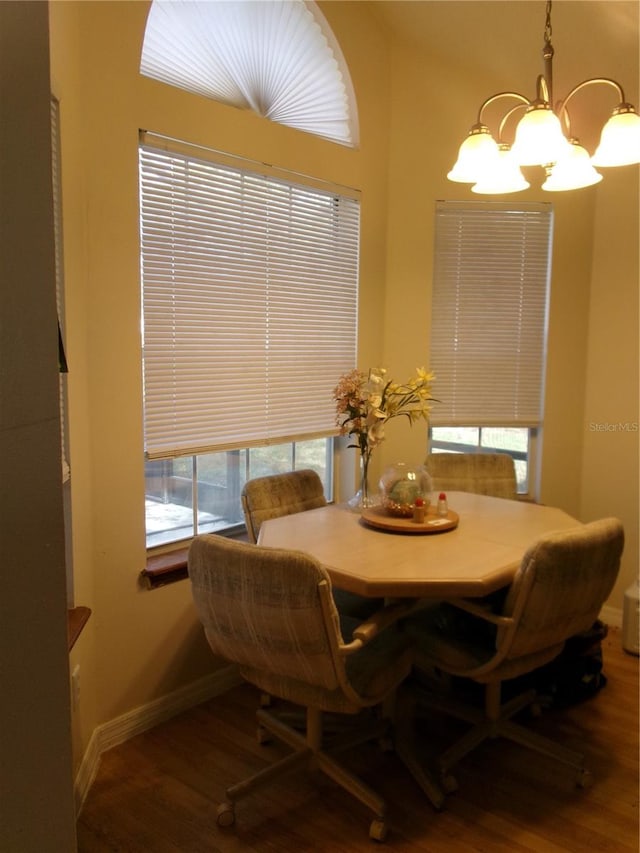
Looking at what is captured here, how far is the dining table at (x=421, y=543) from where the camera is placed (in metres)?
1.84

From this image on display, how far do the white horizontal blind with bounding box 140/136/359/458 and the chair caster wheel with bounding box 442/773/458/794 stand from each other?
1502mm

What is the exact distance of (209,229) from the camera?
257cm

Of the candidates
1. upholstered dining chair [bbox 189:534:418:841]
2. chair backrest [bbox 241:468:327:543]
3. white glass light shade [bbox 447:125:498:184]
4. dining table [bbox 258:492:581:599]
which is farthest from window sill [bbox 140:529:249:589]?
white glass light shade [bbox 447:125:498:184]

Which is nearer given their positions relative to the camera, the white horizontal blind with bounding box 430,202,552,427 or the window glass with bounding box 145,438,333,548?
the window glass with bounding box 145,438,333,548

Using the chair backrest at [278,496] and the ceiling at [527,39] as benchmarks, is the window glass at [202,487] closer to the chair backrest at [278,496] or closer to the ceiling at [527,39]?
the chair backrest at [278,496]

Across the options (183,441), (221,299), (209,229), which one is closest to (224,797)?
(183,441)

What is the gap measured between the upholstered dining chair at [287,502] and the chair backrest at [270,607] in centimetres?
64

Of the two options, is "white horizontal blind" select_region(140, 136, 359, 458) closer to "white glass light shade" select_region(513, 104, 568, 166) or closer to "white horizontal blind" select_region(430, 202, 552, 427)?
"white horizontal blind" select_region(430, 202, 552, 427)

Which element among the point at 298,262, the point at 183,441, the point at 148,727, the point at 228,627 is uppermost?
the point at 298,262

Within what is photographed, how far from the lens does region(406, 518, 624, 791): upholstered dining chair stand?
73.1 inches

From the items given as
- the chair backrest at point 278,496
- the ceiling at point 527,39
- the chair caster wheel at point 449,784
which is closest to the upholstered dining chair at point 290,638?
the chair caster wheel at point 449,784

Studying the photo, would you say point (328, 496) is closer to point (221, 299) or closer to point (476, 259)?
point (221, 299)

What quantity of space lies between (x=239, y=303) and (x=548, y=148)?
1396mm

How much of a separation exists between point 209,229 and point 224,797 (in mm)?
2107
